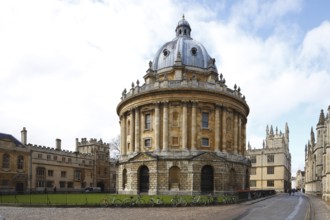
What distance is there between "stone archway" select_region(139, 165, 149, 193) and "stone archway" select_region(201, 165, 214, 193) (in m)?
7.33

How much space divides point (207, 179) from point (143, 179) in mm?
8613

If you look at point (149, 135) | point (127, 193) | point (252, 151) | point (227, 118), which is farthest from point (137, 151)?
point (252, 151)

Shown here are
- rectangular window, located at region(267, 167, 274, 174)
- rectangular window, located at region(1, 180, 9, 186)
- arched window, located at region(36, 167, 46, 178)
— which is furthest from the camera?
rectangular window, located at region(267, 167, 274, 174)

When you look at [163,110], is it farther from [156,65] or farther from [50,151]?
[50,151]

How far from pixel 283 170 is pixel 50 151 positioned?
60039mm

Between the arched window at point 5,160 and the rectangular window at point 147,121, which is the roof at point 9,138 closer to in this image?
the arched window at point 5,160

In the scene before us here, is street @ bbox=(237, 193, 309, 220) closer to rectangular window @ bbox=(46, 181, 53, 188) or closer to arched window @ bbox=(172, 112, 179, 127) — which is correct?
arched window @ bbox=(172, 112, 179, 127)

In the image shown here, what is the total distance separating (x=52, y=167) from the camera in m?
66.5

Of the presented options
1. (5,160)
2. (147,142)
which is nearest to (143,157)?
(147,142)

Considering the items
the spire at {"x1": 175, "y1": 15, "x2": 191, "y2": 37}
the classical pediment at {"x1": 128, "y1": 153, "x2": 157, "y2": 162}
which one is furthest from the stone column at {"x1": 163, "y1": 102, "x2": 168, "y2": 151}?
the spire at {"x1": 175, "y1": 15, "x2": 191, "y2": 37}

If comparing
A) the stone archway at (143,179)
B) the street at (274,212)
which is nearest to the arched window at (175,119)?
the stone archway at (143,179)

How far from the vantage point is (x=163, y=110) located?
4462cm

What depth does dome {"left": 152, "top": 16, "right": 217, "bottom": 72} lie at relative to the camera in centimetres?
5303

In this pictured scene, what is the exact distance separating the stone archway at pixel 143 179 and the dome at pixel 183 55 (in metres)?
17.3
